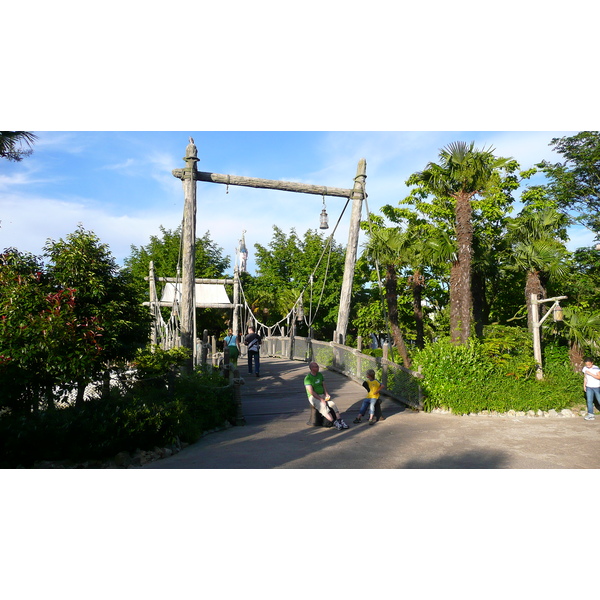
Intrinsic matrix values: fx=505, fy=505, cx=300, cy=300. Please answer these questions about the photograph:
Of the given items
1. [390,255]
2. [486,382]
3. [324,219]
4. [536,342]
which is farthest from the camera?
[390,255]

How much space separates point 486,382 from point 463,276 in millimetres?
3296

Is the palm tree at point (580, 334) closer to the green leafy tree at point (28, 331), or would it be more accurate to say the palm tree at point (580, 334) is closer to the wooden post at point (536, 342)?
the wooden post at point (536, 342)

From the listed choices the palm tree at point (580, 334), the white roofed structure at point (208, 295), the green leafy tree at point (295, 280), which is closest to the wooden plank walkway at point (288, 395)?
the palm tree at point (580, 334)

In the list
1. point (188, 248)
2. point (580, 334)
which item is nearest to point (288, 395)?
point (188, 248)

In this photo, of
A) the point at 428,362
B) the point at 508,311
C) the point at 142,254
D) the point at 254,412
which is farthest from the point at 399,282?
the point at 142,254

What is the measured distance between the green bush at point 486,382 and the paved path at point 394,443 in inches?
16.6

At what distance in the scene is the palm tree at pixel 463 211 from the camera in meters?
13.4

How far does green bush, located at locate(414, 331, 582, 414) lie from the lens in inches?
432

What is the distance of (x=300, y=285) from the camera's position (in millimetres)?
38375

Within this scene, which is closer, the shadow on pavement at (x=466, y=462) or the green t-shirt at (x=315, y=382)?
the shadow on pavement at (x=466, y=462)

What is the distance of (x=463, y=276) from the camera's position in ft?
44.7

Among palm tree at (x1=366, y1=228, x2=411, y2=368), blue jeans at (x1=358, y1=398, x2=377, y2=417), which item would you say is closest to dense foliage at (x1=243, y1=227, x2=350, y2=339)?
palm tree at (x1=366, y1=228, x2=411, y2=368)

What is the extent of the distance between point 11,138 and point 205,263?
31.3m

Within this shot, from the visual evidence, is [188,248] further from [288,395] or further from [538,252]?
[538,252]
